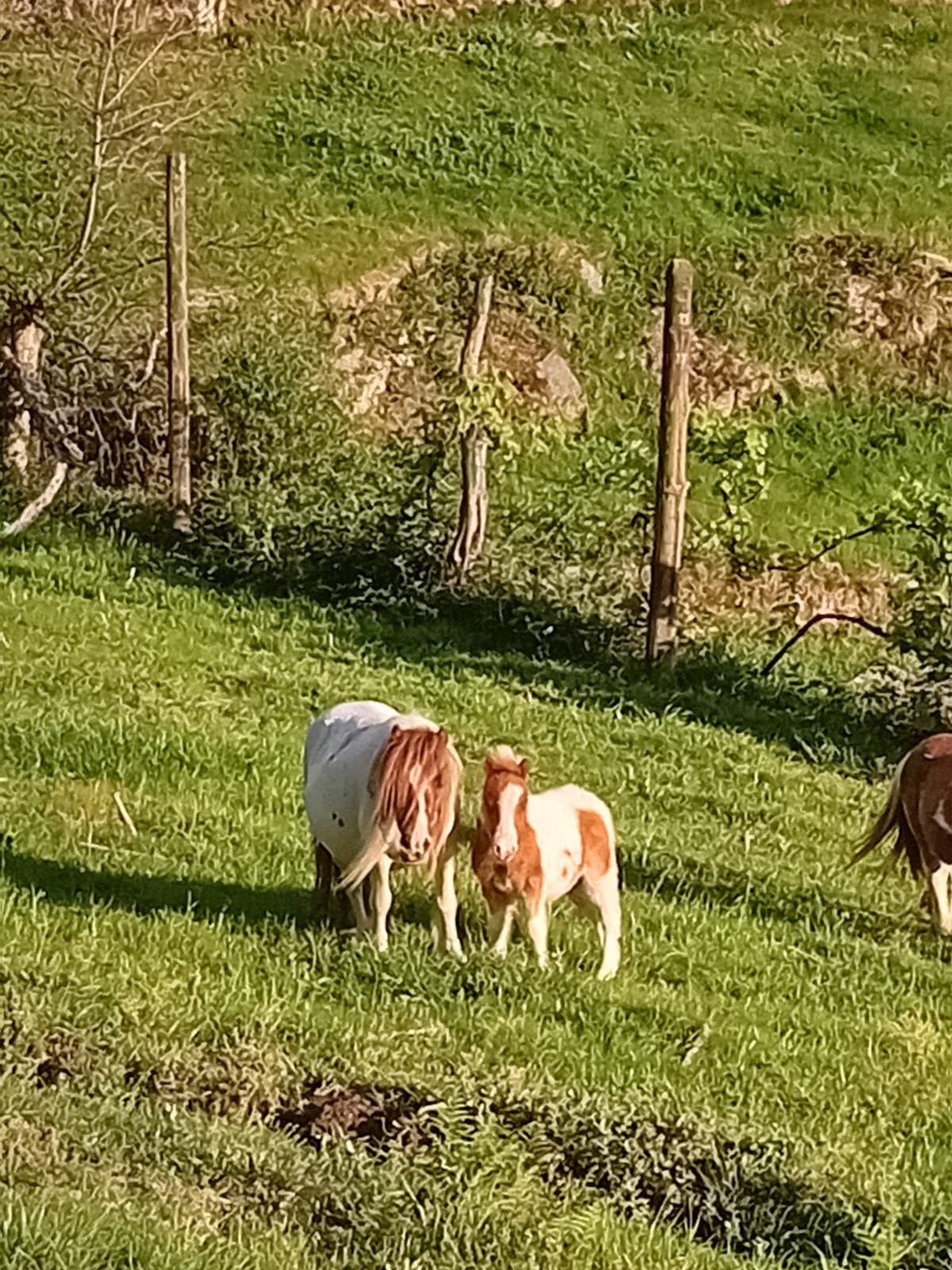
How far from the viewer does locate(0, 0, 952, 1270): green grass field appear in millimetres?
5691

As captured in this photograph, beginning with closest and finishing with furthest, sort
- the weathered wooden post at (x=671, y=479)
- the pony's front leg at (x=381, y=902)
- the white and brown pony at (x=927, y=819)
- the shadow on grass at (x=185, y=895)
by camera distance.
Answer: the pony's front leg at (x=381, y=902), the shadow on grass at (x=185, y=895), the white and brown pony at (x=927, y=819), the weathered wooden post at (x=671, y=479)

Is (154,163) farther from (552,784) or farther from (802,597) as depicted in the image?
(552,784)

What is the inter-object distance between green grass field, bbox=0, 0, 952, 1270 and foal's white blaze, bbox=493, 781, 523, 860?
559mm

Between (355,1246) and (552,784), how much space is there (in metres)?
5.69

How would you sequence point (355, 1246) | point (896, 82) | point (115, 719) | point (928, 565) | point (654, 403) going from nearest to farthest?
1. point (355, 1246)
2. point (115, 719)
3. point (928, 565)
4. point (654, 403)
5. point (896, 82)

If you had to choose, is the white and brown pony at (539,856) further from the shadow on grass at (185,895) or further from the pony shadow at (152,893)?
the pony shadow at (152,893)

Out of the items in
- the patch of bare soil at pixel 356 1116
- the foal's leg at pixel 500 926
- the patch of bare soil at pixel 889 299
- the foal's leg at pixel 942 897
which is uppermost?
the patch of bare soil at pixel 889 299

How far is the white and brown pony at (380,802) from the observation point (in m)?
6.69

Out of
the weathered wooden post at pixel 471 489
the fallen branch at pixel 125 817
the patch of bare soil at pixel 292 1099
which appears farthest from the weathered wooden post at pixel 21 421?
the patch of bare soil at pixel 292 1099

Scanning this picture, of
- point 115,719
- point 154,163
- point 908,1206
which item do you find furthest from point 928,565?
point 154,163

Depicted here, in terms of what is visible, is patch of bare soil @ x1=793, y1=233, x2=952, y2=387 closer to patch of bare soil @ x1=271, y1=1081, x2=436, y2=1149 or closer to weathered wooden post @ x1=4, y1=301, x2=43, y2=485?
weathered wooden post @ x1=4, y1=301, x2=43, y2=485

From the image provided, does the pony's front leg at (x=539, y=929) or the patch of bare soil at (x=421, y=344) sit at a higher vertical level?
the patch of bare soil at (x=421, y=344)

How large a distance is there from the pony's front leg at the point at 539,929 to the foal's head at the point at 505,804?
1.23 feet

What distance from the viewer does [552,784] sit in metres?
10.8
